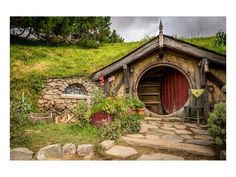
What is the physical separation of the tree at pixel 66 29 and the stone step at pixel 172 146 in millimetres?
2357

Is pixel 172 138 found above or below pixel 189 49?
below

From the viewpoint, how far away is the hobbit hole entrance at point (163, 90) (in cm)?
748

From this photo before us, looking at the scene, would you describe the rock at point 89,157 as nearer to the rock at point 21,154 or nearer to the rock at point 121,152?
the rock at point 121,152

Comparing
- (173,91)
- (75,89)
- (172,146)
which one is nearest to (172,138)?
(172,146)

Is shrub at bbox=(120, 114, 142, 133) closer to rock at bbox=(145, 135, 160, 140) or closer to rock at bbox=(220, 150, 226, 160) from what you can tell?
rock at bbox=(145, 135, 160, 140)

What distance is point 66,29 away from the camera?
5.57m

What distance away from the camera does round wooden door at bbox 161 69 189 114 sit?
7.16 meters

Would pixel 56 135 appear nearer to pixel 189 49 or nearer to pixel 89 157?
pixel 89 157

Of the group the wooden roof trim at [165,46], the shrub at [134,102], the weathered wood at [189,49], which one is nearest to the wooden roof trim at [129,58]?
the wooden roof trim at [165,46]

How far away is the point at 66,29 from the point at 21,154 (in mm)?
2637

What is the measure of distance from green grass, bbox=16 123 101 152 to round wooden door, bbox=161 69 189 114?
2.96 metres

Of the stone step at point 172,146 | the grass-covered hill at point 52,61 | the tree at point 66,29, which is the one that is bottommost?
the stone step at point 172,146
